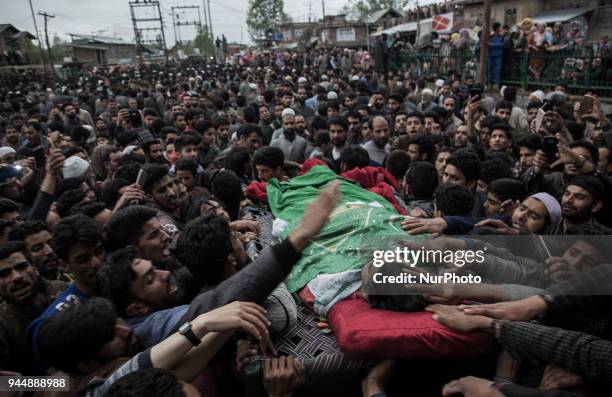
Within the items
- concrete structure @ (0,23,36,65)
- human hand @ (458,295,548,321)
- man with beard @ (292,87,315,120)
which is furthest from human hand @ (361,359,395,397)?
concrete structure @ (0,23,36,65)

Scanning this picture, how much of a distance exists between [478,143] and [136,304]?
4.79 meters

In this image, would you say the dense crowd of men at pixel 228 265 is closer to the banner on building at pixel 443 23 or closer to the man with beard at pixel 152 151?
the man with beard at pixel 152 151

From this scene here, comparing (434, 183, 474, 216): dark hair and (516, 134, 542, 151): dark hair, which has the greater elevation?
(516, 134, 542, 151): dark hair

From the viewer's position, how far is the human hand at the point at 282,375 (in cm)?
179

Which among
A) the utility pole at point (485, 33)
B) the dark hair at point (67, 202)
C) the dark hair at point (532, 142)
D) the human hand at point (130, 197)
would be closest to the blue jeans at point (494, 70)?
the utility pole at point (485, 33)

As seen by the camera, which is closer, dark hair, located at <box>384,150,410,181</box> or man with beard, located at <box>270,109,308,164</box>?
dark hair, located at <box>384,150,410,181</box>

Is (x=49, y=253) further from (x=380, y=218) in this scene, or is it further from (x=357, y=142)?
(x=357, y=142)

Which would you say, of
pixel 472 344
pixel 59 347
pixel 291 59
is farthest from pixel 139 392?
pixel 291 59

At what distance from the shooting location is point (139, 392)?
4.19ft

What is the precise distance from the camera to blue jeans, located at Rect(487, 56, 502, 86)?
11992 millimetres

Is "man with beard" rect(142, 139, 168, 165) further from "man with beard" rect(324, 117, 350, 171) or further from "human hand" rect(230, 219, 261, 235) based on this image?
"human hand" rect(230, 219, 261, 235)

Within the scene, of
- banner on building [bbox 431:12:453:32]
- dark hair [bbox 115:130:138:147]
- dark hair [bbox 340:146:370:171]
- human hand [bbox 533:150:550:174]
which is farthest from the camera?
banner on building [bbox 431:12:453:32]

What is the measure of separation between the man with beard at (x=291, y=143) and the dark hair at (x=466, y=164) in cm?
314

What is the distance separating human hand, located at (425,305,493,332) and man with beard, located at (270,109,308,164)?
4606mm
